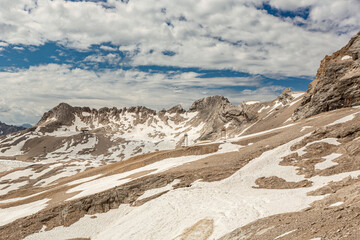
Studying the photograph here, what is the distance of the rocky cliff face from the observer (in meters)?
69.8

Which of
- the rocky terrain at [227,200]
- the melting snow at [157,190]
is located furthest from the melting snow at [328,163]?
the melting snow at [157,190]

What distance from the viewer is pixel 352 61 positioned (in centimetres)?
7519

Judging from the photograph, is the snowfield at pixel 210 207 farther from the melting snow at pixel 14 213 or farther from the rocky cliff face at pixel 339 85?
the rocky cliff face at pixel 339 85

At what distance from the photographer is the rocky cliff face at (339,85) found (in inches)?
2749

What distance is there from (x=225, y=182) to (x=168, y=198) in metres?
8.06

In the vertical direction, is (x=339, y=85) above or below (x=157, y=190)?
above

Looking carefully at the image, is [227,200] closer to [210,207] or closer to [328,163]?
[210,207]

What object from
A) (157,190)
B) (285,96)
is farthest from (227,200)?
(285,96)

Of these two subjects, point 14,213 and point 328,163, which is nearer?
point 328,163

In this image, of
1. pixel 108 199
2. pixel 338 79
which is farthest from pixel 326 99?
pixel 108 199

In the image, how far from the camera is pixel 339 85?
2862 inches

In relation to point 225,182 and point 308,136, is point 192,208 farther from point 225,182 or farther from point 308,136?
point 308,136

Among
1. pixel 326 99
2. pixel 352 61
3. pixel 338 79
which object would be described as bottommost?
pixel 326 99

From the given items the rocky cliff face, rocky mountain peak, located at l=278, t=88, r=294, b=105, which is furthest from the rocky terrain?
rocky mountain peak, located at l=278, t=88, r=294, b=105
